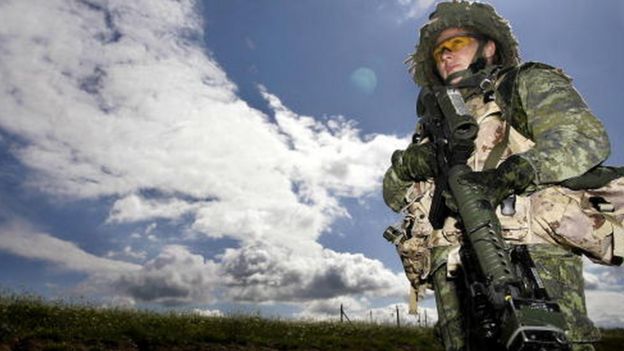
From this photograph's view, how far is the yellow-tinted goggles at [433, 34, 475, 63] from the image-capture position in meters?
4.37

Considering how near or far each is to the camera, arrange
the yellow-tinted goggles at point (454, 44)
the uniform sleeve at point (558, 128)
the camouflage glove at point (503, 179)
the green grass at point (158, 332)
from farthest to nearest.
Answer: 1. the green grass at point (158, 332)
2. the yellow-tinted goggles at point (454, 44)
3. the uniform sleeve at point (558, 128)
4. the camouflage glove at point (503, 179)

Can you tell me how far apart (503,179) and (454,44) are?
6.47ft

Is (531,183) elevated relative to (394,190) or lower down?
lower down

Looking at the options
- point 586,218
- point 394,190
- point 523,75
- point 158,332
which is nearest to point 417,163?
point 394,190

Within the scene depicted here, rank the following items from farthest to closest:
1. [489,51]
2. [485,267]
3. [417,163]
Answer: [489,51] < [417,163] < [485,267]

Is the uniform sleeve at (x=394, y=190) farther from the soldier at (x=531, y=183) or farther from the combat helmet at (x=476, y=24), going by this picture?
the combat helmet at (x=476, y=24)

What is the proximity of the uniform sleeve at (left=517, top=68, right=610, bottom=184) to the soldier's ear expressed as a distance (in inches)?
33.6

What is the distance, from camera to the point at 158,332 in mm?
13875

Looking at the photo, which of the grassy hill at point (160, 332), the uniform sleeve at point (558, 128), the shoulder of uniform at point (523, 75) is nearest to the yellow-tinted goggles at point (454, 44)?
the shoulder of uniform at point (523, 75)

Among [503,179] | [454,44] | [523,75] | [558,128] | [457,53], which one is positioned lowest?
[503,179]

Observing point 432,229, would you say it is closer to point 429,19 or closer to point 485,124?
point 485,124

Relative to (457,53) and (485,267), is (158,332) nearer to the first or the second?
(457,53)

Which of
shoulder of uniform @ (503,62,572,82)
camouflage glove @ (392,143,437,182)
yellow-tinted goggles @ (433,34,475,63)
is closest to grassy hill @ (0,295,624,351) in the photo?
camouflage glove @ (392,143,437,182)

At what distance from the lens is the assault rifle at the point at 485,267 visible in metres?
2.11
